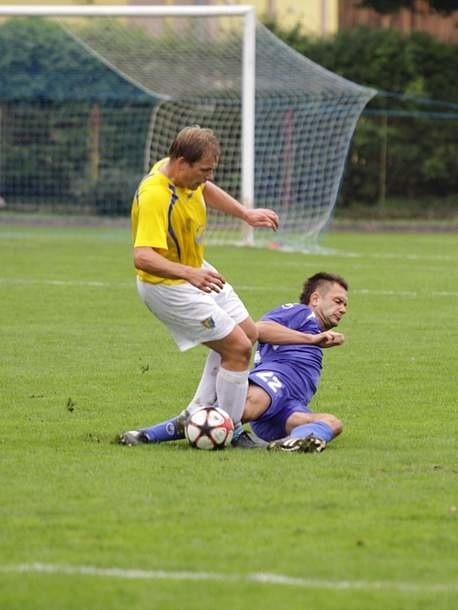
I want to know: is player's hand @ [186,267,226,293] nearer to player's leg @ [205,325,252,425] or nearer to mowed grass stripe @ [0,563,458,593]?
player's leg @ [205,325,252,425]

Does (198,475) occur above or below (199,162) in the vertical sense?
below

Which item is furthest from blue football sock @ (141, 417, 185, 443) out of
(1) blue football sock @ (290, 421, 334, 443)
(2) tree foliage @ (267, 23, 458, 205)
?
(2) tree foliage @ (267, 23, 458, 205)

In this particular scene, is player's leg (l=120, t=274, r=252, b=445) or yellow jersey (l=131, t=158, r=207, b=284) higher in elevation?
yellow jersey (l=131, t=158, r=207, b=284)

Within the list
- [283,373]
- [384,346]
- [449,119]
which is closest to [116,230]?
[449,119]

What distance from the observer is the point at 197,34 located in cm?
2738

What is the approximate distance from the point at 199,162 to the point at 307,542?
261 cm

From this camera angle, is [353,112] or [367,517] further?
[353,112]

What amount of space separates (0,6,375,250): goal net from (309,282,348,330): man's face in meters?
14.8

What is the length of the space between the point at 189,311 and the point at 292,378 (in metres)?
0.77

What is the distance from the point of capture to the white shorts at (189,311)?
816 centimetres

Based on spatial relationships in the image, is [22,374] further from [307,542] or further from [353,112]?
[353,112]

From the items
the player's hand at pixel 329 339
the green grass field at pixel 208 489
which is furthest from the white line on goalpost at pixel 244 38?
the player's hand at pixel 329 339

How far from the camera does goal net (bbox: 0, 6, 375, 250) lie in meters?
26.5

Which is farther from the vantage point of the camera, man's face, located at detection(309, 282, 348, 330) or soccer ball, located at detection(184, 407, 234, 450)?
man's face, located at detection(309, 282, 348, 330)
